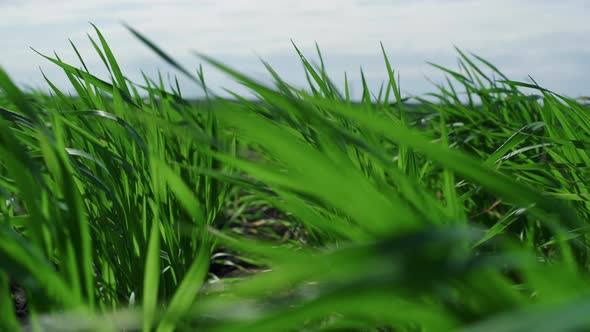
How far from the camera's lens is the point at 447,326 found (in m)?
0.36

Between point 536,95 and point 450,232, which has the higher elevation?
point 536,95

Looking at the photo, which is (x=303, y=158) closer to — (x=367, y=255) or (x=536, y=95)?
(x=367, y=255)

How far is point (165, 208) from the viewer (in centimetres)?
97

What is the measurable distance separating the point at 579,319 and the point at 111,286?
0.66m

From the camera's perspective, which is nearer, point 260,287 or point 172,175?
point 260,287

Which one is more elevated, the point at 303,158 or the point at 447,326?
the point at 303,158

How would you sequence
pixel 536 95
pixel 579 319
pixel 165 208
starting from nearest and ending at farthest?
pixel 579 319 → pixel 165 208 → pixel 536 95

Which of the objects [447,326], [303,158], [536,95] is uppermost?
[536,95]

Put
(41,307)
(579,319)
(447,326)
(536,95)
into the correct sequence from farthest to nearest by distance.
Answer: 1. (536,95)
2. (41,307)
3. (447,326)
4. (579,319)

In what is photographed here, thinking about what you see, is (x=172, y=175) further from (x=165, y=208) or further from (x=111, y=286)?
(x=165, y=208)

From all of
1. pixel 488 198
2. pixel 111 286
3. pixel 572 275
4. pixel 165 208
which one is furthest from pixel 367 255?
pixel 488 198

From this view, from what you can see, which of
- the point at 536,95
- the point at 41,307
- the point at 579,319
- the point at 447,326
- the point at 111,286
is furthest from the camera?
the point at 536,95

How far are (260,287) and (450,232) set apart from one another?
0.33 feet

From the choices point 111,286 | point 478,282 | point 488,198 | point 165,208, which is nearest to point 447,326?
point 478,282
